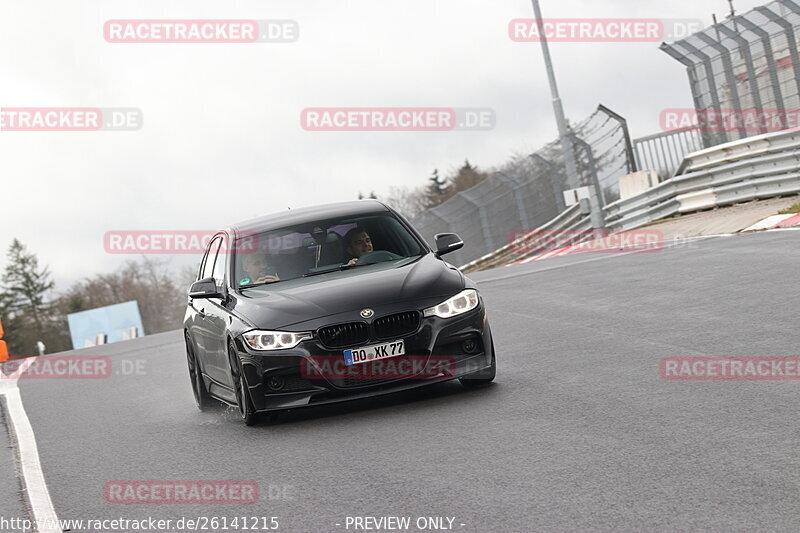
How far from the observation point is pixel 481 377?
27.7ft

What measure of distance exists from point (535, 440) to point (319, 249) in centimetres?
332

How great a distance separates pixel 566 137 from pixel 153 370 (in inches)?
637

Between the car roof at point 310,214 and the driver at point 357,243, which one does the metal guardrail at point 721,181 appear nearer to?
the car roof at point 310,214

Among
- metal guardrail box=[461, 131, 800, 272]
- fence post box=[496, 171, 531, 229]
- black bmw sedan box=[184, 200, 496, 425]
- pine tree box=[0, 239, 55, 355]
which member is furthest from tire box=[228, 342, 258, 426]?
pine tree box=[0, 239, 55, 355]

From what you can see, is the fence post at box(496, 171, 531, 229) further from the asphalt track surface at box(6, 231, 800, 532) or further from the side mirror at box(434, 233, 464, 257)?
the side mirror at box(434, 233, 464, 257)

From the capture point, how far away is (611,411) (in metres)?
6.88

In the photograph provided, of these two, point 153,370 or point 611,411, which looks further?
point 153,370

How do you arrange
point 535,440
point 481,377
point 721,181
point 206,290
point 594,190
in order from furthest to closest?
1. point 594,190
2. point 721,181
3. point 206,290
4. point 481,377
5. point 535,440

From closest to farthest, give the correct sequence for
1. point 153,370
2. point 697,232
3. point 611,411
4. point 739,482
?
1. point 739,482
2. point 611,411
3. point 153,370
4. point 697,232

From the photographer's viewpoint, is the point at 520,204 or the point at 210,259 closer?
the point at 210,259

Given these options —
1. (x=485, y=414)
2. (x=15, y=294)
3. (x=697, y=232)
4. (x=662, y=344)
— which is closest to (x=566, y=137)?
(x=697, y=232)

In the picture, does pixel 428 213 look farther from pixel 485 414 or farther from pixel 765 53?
pixel 485 414

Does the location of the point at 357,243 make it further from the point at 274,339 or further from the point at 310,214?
the point at 274,339

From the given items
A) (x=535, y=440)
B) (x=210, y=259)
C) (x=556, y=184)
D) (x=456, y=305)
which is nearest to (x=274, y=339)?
(x=456, y=305)
